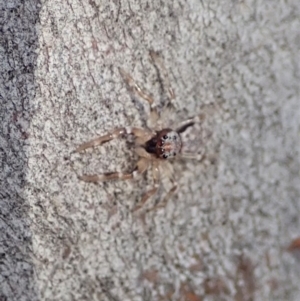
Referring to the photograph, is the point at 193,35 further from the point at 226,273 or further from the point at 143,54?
the point at 226,273

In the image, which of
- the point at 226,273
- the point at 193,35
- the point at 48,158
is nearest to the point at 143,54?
the point at 193,35

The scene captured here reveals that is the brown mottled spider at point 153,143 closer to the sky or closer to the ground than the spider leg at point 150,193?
closer to the sky

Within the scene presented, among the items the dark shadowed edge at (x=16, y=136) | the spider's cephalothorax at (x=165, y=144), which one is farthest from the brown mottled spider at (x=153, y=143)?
the dark shadowed edge at (x=16, y=136)

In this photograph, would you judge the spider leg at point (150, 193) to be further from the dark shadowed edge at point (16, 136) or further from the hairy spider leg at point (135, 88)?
the dark shadowed edge at point (16, 136)

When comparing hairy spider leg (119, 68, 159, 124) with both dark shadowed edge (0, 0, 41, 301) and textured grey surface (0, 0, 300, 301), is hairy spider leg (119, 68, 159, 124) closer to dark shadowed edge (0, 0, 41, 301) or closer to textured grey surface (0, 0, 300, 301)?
textured grey surface (0, 0, 300, 301)

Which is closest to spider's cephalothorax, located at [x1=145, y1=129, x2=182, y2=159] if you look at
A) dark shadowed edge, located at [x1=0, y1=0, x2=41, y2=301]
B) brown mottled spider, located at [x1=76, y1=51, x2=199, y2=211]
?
brown mottled spider, located at [x1=76, y1=51, x2=199, y2=211]

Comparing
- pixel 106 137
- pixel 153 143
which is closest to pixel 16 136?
pixel 106 137

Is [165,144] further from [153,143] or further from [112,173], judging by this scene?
[112,173]
